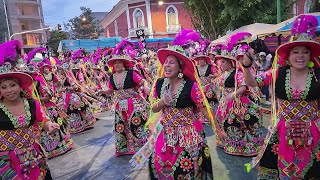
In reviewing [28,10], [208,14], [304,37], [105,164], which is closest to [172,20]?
[208,14]

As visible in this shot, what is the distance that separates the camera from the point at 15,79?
340cm

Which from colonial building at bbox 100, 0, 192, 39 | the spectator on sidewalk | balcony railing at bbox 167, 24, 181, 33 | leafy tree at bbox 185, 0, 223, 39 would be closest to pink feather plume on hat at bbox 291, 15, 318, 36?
the spectator on sidewalk

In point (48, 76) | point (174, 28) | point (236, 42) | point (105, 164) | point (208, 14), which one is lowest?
point (105, 164)

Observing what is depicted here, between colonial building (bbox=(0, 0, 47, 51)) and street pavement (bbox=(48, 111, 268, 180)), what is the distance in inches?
1572

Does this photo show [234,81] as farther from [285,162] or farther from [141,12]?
[141,12]

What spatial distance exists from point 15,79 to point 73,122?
534 cm

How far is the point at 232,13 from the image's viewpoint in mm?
14570

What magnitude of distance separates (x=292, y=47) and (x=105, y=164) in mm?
3989

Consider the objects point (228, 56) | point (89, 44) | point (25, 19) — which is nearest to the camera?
point (228, 56)

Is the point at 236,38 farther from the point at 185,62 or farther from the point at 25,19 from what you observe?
the point at 25,19

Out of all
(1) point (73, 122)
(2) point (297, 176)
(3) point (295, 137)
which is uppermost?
(3) point (295, 137)

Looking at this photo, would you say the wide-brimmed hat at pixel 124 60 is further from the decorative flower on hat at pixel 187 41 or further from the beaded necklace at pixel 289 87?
the beaded necklace at pixel 289 87

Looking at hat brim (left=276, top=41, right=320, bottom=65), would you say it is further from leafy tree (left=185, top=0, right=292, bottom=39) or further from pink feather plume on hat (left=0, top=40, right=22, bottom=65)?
leafy tree (left=185, top=0, right=292, bottom=39)

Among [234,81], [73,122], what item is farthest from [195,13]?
[234,81]
